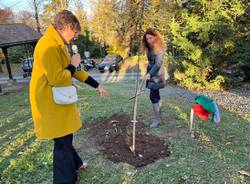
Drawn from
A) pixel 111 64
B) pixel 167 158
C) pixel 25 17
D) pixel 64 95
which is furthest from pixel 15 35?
pixel 25 17

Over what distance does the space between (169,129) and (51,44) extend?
3.04 meters

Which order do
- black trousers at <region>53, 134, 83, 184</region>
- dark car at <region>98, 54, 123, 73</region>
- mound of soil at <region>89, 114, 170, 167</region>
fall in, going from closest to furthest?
1. black trousers at <region>53, 134, 83, 184</region>
2. mound of soil at <region>89, 114, 170, 167</region>
3. dark car at <region>98, 54, 123, 73</region>

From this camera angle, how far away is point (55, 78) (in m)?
2.85

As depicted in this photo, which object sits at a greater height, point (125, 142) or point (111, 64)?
point (125, 142)

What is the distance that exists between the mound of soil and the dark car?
18.4 m

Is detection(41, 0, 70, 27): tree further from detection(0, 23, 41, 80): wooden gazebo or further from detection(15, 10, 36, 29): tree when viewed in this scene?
detection(0, 23, 41, 80): wooden gazebo

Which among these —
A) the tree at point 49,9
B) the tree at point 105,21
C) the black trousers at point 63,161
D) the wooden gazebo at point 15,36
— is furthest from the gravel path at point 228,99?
the tree at point 49,9

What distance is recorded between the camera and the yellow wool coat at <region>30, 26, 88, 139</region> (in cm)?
285

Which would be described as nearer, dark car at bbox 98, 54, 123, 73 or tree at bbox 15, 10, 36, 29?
dark car at bbox 98, 54, 123, 73

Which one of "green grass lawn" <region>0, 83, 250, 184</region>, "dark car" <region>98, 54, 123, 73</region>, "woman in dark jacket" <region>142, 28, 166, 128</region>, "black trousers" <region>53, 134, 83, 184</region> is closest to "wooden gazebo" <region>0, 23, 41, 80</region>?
"dark car" <region>98, 54, 123, 73</region>

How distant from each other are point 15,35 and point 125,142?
1458 cm

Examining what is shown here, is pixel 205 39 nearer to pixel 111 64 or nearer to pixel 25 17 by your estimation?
pixel 111 64

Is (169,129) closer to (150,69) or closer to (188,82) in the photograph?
(150,69)

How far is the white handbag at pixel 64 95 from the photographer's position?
2.98 metres
